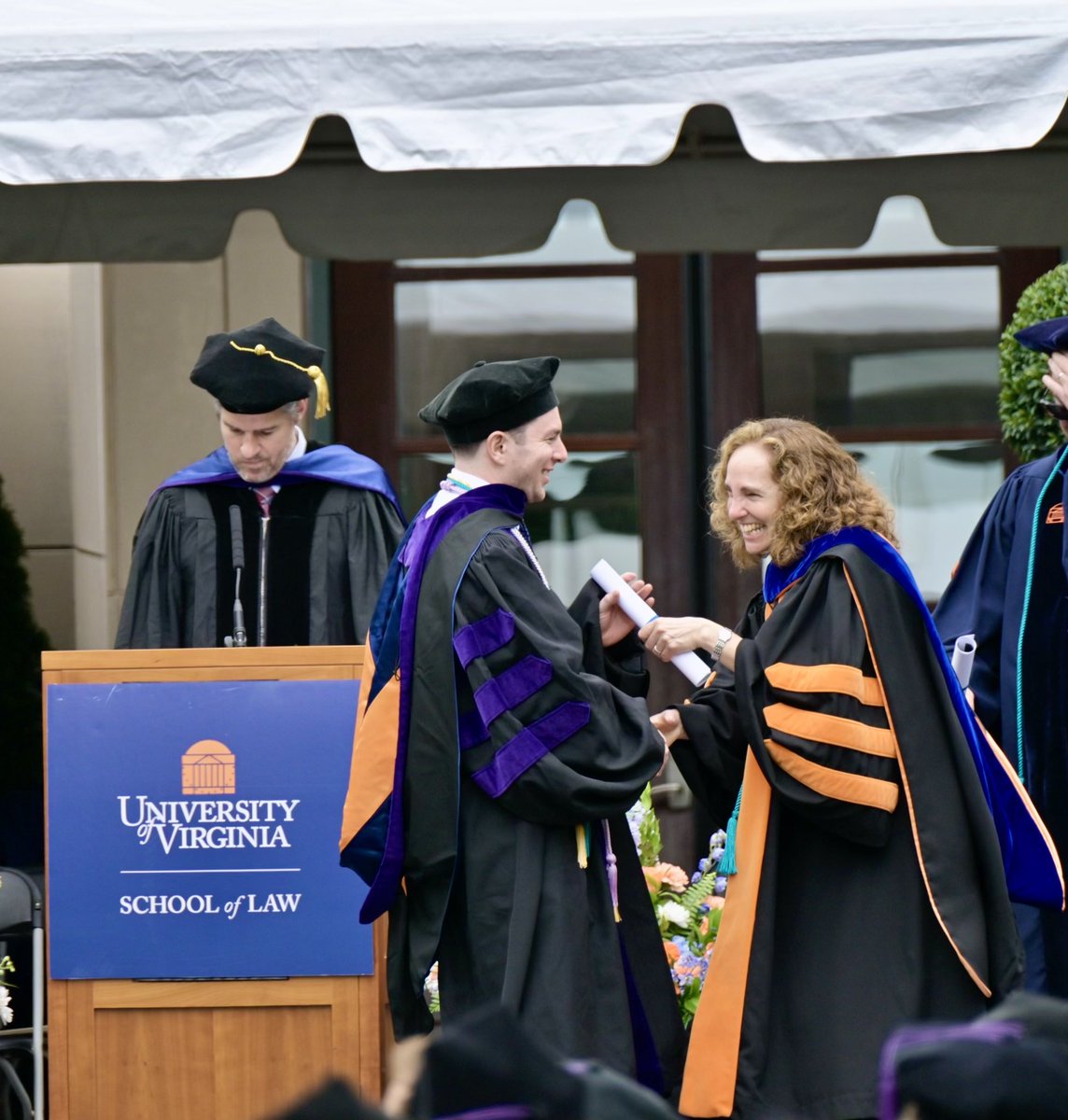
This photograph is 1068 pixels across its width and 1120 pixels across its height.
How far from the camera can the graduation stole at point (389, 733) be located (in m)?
3.34

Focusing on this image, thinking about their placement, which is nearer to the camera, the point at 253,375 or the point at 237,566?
the point at 253,375

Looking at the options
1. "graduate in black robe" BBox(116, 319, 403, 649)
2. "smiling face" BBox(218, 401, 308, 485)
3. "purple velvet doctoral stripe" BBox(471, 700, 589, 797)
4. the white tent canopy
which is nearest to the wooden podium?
"purple velvet doctoral stripe" BBox(471, 700, 589, 797)

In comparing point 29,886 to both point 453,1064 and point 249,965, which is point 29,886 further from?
point 453,1064

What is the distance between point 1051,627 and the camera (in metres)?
Result: 4.34

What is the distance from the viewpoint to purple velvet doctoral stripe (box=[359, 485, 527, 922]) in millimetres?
3328

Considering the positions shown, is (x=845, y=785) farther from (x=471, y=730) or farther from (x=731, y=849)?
(x=471, y=730)

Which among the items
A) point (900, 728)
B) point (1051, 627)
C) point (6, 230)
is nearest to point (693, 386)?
point (1051, 627)

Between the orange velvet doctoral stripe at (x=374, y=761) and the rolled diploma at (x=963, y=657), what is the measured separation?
5.40 ft

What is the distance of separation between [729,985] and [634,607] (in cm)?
75

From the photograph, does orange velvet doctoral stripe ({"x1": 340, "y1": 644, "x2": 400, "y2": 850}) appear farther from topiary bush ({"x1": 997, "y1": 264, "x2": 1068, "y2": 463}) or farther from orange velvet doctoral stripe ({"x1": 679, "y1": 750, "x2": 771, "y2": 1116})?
topiary bush ({"x1": 997, "y1": 264, "x2": 1068, "y2": 463})

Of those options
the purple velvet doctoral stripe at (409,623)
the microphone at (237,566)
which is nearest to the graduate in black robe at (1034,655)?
the purple velvet doctoral stripe at (409,623)

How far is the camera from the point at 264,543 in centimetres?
455

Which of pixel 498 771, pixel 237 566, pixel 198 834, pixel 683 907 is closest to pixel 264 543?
pixel 237 566

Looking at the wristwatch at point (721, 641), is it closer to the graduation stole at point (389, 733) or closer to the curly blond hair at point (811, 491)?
the curly blond hair at point (811, 491)
